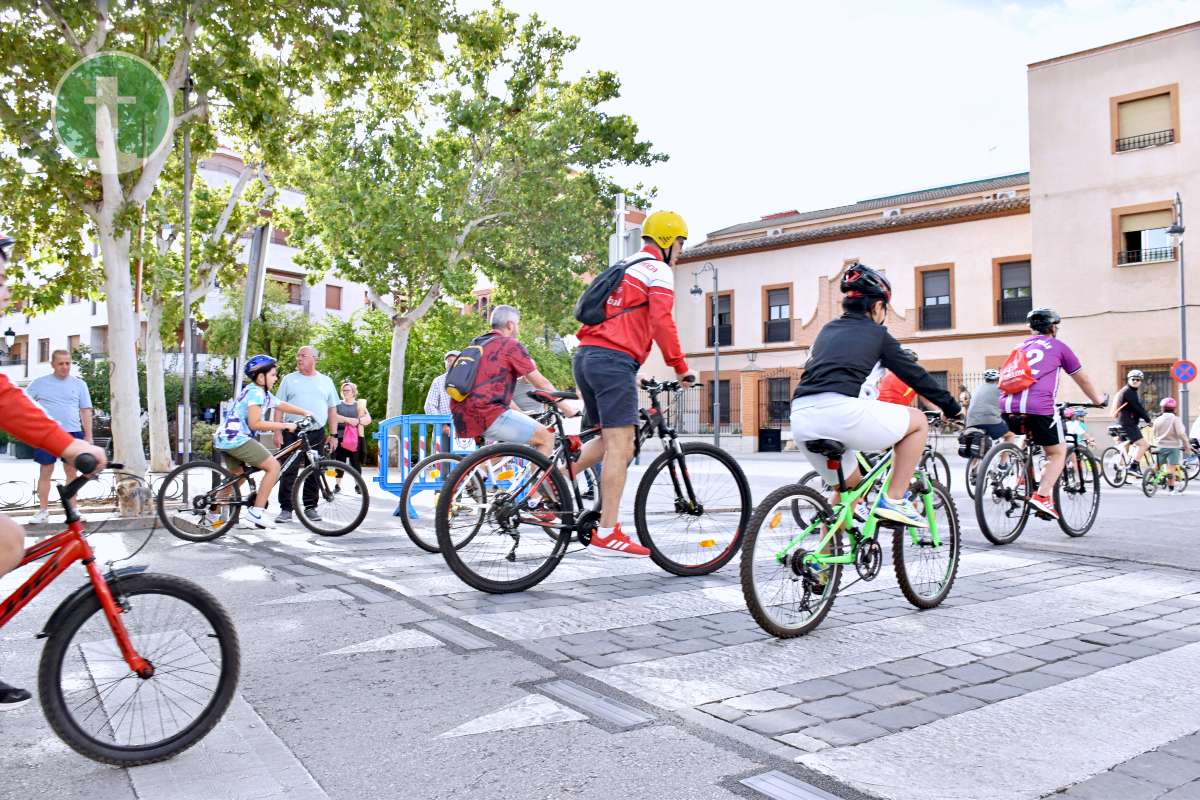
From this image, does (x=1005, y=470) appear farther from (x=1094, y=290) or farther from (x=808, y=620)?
(x=1094, y=290)

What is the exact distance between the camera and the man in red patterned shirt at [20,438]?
2875mm

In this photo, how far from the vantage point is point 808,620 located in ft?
14.8

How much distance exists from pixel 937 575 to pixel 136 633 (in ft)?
12.9

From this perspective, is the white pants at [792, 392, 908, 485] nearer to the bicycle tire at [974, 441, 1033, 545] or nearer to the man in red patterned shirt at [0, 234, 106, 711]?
the man in red patterned shirt at [0, 234, 106, 711]

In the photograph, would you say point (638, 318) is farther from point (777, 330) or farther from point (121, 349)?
point (777, 330)

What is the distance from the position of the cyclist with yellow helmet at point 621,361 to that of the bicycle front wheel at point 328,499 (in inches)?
155

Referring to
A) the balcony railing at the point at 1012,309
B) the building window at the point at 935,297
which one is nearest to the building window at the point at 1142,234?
the balcony railing at the point at 1012,309

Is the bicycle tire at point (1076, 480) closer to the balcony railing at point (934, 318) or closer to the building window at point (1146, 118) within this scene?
the building window at point (1146, 118)

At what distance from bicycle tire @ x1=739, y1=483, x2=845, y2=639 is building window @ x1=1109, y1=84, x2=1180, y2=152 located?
2884cm

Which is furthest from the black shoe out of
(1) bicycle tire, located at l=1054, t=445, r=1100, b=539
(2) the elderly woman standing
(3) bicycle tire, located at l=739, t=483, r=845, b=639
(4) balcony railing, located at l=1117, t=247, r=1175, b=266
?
(4) balcony railing, located at l=1117, t=247, r=1175, b=266

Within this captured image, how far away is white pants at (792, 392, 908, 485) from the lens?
456cm

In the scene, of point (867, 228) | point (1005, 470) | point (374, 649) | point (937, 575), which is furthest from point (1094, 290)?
point (374, 649)

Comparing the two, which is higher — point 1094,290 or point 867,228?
point 867,228

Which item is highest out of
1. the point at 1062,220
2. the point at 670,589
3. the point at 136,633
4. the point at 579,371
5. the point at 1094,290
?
the point at 1062,220
